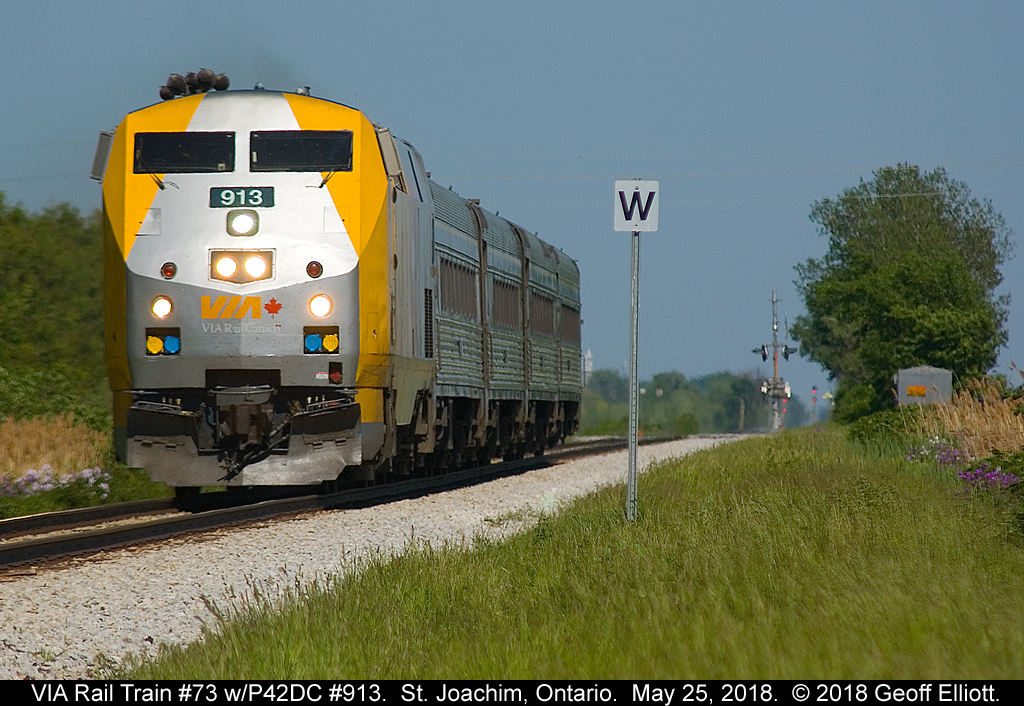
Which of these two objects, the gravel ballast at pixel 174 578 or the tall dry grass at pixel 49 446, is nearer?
the gravel ballast at pixel 174 578

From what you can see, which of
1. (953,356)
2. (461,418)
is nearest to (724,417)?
(953,356)

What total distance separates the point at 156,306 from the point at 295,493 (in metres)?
5.08

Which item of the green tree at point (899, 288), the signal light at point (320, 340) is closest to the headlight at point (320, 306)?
the signal light at point (320, 340)

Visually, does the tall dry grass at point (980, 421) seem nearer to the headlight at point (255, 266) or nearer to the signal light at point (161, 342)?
the headlight at point (255, 266)

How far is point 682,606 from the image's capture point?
6781 millimetres

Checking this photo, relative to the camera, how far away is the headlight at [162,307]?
13.2 meters

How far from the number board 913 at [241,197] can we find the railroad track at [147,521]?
3105 millimetres

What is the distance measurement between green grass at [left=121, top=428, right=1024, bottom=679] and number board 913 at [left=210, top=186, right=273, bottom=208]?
4687mm

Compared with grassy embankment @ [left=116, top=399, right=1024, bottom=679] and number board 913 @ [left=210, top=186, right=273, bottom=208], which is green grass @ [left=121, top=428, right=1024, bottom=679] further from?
number board 913 @ [left=210, top=186, right=273, bottom=208]

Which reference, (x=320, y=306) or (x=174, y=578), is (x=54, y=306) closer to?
(x=320, y=306)

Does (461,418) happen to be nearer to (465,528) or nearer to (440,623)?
(465,528)

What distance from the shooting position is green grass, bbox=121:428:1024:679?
5457mm

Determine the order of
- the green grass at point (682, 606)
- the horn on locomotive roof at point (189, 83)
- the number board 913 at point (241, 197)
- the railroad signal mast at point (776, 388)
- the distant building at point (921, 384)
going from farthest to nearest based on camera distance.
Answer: the railroad signal mast at point (776, 388)
the distant building at point (921, 384)
the horn on locomotive roof at point (189, 83)
the number board 913 at point (241, 197)
the green grass at point (682, 606)

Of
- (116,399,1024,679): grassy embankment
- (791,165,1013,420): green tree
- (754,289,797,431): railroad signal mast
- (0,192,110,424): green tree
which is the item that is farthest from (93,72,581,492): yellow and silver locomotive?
(754,289,797,431): railroad signal mast
